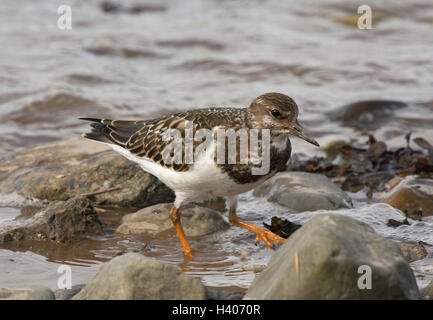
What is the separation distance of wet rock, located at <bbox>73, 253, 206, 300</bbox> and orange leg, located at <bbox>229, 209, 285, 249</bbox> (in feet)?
5.61

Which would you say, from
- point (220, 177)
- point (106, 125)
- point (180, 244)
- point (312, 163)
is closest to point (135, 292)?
point (220, 177)

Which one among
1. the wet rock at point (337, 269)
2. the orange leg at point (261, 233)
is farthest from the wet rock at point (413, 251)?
the wet rock at point (337, 269)

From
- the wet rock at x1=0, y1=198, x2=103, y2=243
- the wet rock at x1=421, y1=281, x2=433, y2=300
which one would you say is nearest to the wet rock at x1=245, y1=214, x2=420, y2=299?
the wet rock at x1=421, y1=281, x2=433, y2=300

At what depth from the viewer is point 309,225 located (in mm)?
3682

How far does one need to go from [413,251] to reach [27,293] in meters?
2.94

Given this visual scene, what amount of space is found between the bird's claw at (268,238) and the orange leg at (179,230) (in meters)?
0.62

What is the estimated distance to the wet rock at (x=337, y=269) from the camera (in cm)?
345

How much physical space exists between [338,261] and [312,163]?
13.1 feet

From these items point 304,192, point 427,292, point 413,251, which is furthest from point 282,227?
point 427,292

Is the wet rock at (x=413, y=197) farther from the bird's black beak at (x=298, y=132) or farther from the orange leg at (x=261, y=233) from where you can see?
the bird's black beak at (x=298, y=132)

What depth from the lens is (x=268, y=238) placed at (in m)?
5.44

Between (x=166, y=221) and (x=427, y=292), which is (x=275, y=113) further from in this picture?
(x=427, y=292)

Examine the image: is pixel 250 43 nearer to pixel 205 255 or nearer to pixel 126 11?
pixel 126 11

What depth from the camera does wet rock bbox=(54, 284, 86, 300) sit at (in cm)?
409
